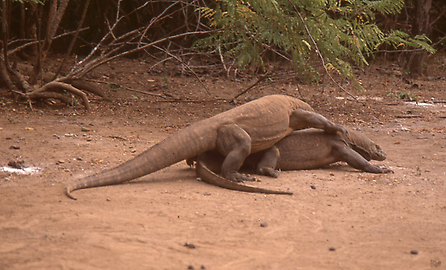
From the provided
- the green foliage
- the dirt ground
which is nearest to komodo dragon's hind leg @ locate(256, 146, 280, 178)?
the dirt ground

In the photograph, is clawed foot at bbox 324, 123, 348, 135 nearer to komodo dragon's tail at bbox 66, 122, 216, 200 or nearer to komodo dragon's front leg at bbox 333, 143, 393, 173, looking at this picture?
komodo dragon's front leg at bbox 333, 143, 393, 173

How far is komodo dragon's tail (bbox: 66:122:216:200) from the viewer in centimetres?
417

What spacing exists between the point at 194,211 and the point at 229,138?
119 centimetres

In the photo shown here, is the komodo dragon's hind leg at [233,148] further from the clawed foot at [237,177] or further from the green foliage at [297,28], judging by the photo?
the green foliage at [297,28]

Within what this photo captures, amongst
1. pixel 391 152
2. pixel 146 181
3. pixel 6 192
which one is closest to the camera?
pixel 6 192

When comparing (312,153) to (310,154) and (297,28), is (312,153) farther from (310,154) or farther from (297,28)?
(297,28)

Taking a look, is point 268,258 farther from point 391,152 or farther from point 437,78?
point 437,78

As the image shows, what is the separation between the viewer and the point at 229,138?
15.3 ft

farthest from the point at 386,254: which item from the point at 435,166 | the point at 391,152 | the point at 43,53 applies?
the point at 43,53

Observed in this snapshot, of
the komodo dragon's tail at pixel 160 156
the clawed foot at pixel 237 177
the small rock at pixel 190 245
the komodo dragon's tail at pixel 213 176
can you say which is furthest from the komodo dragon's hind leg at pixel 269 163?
the small rock at pixel 190 245

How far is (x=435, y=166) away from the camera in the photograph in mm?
5281

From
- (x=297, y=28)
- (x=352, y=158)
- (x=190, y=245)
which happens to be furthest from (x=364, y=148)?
(x=190, y=245)

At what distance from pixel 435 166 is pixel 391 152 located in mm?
787

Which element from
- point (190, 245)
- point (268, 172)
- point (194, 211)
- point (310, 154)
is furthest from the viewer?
point (310, 154)
